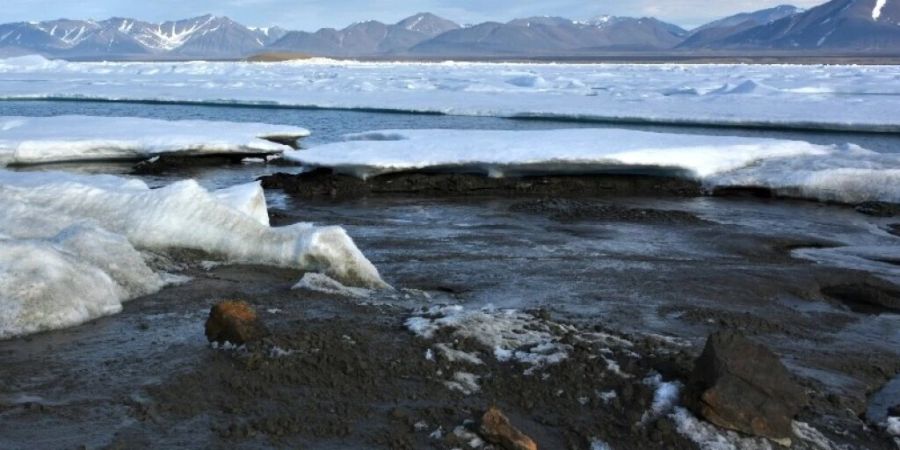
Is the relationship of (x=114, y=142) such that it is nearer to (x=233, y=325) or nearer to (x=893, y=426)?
(x=233, y=325)

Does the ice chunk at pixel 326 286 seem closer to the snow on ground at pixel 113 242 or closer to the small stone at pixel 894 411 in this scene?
the snow on ground at pixel 113 242

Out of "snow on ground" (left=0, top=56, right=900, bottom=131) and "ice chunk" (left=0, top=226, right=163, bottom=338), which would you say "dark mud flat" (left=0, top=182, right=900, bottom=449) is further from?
"snow on ground" (left=0, top=56, right=900, bottom=131)

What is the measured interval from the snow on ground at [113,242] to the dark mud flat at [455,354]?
0.62ft

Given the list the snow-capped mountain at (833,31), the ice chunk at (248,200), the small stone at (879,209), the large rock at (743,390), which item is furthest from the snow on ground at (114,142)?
the snow-capped mountain at (833,31)

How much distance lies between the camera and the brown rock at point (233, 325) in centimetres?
474

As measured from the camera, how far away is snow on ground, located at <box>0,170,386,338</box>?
5.25 metres

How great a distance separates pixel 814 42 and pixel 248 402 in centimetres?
18390

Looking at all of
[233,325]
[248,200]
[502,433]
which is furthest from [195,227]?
[502,433]

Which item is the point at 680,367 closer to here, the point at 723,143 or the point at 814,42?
the point at 723,143

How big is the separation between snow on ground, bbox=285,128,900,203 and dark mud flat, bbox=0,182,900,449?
3155mm

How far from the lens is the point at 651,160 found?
11.7 m

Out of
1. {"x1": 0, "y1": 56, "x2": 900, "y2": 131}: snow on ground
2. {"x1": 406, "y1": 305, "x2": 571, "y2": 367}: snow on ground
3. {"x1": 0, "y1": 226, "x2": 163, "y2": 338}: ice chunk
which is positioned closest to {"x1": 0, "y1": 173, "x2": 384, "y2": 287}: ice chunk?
{"x1": 0, "y1": 226, "x2": 163, "y2": 338}: ice chunk

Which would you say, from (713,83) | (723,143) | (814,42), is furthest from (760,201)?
(814,42)

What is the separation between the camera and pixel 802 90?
28.4m
